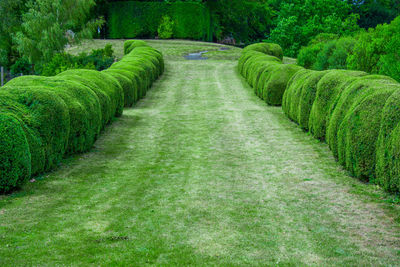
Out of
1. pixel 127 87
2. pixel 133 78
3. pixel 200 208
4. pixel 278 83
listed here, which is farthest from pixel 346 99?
pixel 133 78

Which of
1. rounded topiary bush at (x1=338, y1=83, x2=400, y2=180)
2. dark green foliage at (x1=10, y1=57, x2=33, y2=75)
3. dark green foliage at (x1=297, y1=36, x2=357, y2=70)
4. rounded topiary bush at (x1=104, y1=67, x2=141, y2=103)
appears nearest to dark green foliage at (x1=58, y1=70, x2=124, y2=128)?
rounded topiary bush at (x1=104, y1=67, x2=141, y2=103)

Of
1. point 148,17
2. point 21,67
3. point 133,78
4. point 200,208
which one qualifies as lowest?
point 21,67

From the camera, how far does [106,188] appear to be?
26.6ft

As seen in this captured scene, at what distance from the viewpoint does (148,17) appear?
153ft

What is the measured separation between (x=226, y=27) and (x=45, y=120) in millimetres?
50253

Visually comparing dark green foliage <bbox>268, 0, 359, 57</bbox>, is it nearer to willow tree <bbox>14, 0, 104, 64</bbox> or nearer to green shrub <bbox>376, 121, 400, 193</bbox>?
willow tree <bbox>14, 0, 104, 64</bbox>

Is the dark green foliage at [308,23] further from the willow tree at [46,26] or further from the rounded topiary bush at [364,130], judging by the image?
the rounded topiary bush at [364,130]

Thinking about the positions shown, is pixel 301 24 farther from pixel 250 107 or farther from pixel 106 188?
pixel 106 188

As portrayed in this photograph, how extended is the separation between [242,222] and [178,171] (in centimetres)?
314

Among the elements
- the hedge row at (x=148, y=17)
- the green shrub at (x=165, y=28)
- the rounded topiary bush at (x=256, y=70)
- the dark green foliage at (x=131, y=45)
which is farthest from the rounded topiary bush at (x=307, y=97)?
the hedge row at (x=148, y=17)

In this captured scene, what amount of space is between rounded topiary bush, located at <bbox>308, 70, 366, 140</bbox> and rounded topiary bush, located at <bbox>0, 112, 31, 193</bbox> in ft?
24.7

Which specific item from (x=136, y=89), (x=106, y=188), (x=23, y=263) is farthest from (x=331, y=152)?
(x=136, y=89)

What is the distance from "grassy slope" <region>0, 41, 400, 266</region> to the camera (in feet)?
17.8

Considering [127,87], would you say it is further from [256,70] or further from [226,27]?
[226,27]
